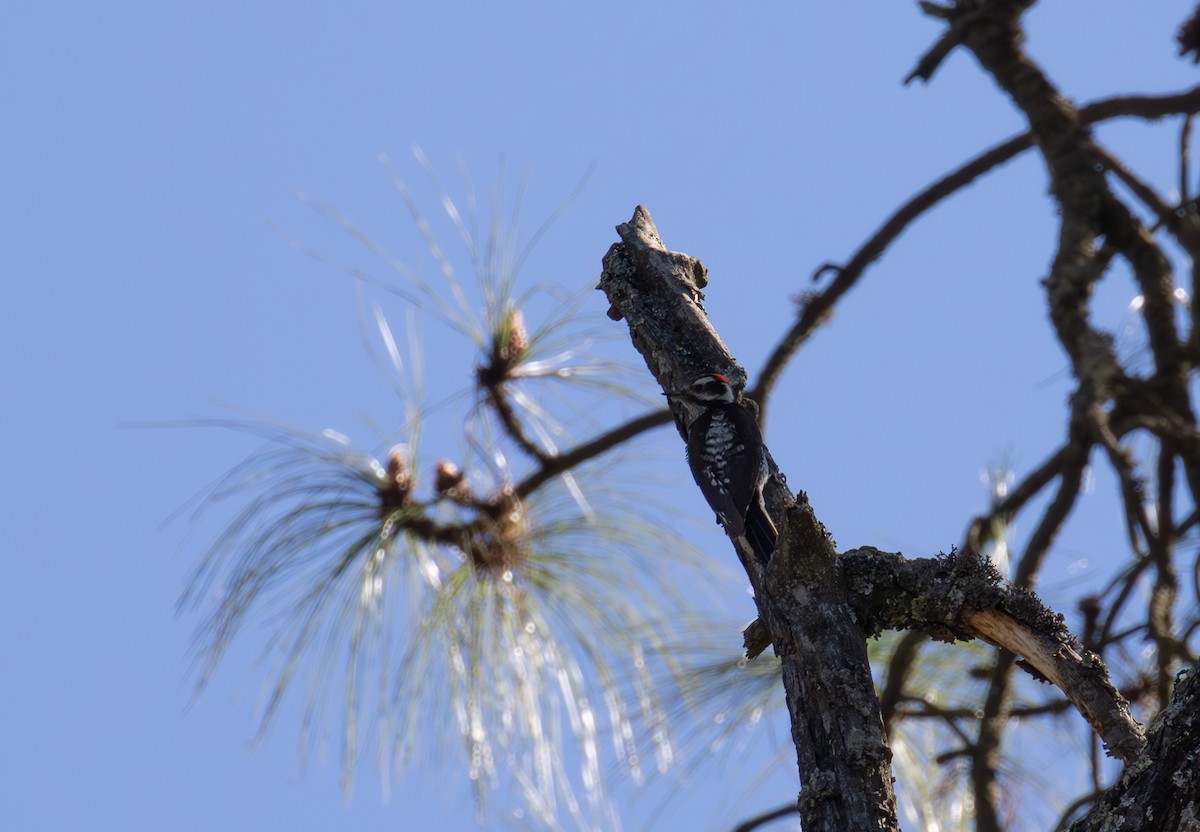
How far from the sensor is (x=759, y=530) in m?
3.27

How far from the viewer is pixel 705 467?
3.85 metres

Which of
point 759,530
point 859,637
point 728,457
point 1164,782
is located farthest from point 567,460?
point 1164,782

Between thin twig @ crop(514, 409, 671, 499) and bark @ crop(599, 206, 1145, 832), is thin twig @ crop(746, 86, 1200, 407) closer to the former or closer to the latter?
thin twig @ crop(514, 409, 671, 499)

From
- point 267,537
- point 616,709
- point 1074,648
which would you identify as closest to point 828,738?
point 1074,648

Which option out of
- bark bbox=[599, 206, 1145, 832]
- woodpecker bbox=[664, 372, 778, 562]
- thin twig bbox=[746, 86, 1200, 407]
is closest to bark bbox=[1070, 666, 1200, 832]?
bark bbox=[599, 206, 1145, 832]

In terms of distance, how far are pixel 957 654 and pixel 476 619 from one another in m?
1.54

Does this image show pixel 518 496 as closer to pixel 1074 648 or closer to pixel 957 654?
pixel 957 654

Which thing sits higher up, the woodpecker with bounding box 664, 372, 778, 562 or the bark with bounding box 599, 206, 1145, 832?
the woodpecker with bounding box 664, 372, 778, 562

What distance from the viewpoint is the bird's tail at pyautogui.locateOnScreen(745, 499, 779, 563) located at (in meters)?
3.15

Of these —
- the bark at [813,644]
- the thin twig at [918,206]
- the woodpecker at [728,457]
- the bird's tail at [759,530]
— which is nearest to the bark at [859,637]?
the bark at [813,644]

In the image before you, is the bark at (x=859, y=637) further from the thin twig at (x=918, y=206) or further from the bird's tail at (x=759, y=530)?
the thin twig at (x=918, y=206)

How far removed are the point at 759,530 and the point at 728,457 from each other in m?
0.58

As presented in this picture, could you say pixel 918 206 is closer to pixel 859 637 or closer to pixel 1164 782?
pixel 859 637

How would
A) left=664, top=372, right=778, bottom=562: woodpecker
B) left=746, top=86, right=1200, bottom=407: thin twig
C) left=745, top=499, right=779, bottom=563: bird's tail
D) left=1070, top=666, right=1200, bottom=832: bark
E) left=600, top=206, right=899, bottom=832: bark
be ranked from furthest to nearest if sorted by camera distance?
left=746, top=86, right=1200, bottom=407: thin twig
left=664, top=372, right=778, bottom=562: woodpecker
left=745, top=499, right=779, bottom=563: bird's tail
left=600, top=206, right=899, bottom=832: bark
left=1070, top=666, right=1200, bottom=832: bark
